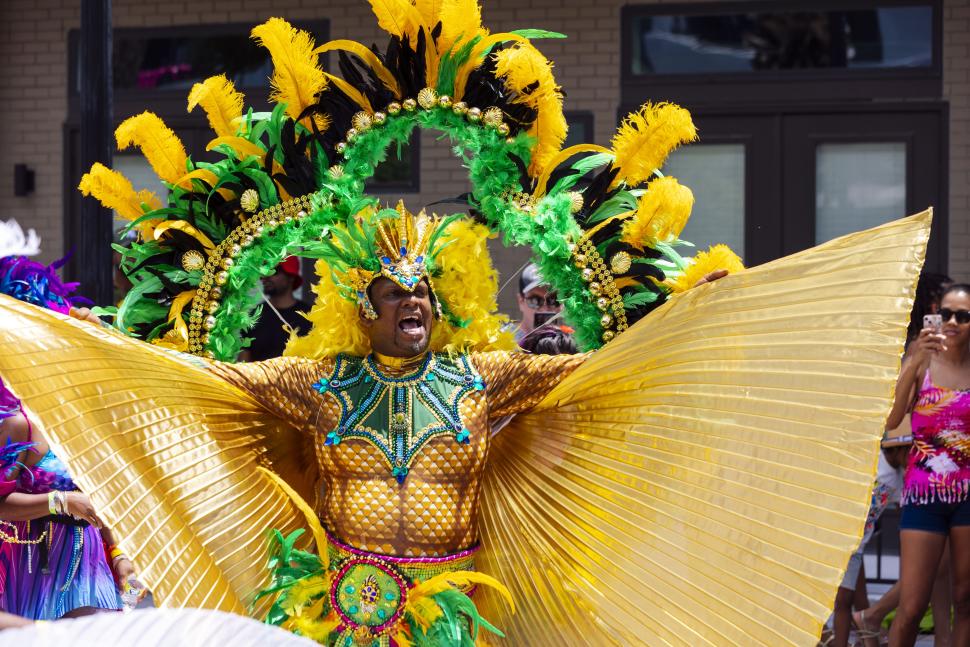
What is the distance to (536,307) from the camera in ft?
17.1

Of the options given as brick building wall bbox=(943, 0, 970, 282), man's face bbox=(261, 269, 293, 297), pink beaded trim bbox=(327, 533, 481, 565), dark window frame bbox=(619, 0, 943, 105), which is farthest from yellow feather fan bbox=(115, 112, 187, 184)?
brick building wall bbox=(943, 0, 970, 282)

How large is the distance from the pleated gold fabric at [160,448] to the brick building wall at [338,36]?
4778 mm

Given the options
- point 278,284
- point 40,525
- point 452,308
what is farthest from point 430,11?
point 278,284

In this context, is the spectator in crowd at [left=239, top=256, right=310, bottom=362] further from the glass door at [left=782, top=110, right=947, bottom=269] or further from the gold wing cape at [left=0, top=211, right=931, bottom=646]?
the glass door at [left=782, top=110, right=947, bottom=269]

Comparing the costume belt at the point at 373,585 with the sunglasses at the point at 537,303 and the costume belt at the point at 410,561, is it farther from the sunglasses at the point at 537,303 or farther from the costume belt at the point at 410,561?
the sunglasses at the point at 537,303

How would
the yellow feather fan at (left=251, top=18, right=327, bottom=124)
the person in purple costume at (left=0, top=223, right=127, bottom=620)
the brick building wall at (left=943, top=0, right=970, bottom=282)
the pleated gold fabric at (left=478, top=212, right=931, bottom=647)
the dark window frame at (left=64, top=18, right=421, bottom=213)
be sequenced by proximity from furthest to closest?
1. the dark window frame at (left=64, top=18, right=421, bottom=213)
2. the brick building wall at (left=943, top=0, right=970, bottom=282)
3. the person in purple costume at (left=0, top=223, right=127, bottom=620)
4. the yellow feather fan at (left=251, top=18, right=327, bottom=124)
5. the pleated gold fabric at (left=478, top=212, right=931, bottom=647)

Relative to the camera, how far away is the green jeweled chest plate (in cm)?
355

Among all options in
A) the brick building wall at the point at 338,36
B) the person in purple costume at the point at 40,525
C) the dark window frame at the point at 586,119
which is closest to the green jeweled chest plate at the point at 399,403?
the person in purple costume at the point at 40,525

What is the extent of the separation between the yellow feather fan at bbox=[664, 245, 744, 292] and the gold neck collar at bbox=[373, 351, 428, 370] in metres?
0.76

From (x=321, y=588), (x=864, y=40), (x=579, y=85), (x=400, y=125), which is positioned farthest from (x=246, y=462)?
(x=864, y=40)

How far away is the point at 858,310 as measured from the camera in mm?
3068

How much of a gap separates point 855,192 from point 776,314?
5.42 metres

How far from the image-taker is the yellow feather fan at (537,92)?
3.65 meters

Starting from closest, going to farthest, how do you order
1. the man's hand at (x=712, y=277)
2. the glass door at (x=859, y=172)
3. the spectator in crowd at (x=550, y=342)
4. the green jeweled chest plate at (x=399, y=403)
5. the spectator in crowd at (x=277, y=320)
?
the man's hand at (x=712, y=277) → the green jeweled chest plate at (x=399, y=403) → the spectator in crowd at (x=550, y=342) → the spectator in crowd at (x=277, y=320) → the glass door at (x=859, y=172)
